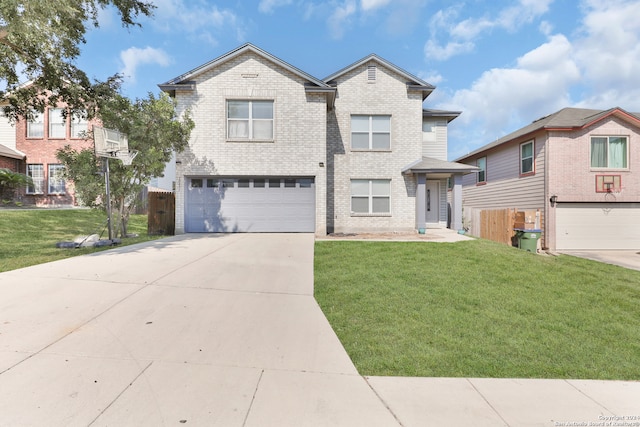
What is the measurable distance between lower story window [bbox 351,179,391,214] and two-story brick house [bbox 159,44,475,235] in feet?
0.16

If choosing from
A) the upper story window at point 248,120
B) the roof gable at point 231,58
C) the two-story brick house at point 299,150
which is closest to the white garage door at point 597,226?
the two-story brick house at point 299,150

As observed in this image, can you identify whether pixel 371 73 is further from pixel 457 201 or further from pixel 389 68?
pixel 457 201

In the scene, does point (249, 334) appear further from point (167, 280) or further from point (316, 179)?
point (316, 179)

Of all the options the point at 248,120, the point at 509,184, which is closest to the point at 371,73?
the point at 248,120

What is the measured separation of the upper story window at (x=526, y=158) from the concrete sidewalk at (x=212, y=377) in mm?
14973

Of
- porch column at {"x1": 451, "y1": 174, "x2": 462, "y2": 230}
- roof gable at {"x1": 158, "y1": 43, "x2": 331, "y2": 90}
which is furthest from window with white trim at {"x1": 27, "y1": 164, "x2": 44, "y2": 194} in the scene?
porch column at {"x1": 451, "y1": 174, "x2": 462, "y2": 230}

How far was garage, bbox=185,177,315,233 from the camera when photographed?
1322 cm

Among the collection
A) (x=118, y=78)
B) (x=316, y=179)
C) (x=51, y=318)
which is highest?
(x=118, y=78)

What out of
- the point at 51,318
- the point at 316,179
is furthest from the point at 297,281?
the point at 316,179

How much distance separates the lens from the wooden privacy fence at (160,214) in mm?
13649

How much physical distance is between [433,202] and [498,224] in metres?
3.31

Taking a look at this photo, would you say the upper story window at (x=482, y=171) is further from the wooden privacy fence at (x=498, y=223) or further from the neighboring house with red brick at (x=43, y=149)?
the neighboring house with red brick at (x=43, y=149)

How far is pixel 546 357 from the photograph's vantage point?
349cm

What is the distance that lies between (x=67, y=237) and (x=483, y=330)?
14.0 metres
